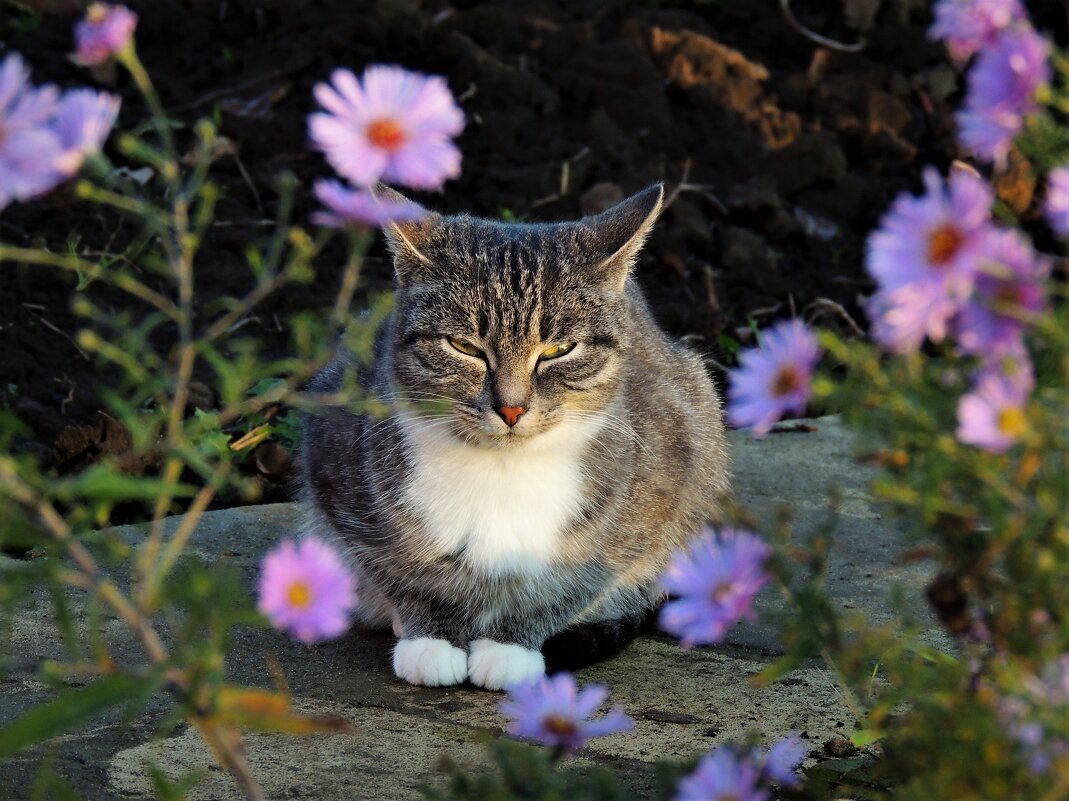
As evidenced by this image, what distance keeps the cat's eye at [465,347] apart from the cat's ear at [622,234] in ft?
1.23

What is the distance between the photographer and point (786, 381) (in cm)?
161

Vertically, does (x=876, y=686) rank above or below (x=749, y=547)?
below

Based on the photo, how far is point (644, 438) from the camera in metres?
3.80

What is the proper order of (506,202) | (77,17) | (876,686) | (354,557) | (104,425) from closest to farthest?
(876,686) → (354,557) → (104,425) → (506,202) → (77,17)

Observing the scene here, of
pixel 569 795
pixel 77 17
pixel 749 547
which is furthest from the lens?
pixel 77 17

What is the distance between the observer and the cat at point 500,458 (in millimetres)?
3389

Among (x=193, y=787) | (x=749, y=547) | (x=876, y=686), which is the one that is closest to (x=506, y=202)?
(x=876, y=686)

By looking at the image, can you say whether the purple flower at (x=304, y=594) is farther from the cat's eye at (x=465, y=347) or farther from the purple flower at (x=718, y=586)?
the cat's eye at (x=465, y=347)

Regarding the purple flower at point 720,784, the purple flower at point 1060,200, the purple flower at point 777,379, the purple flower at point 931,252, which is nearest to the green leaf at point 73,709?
the purple flower at point 720,784

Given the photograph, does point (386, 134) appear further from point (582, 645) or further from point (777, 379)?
point (582, 645)

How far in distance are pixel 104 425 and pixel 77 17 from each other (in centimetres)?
276

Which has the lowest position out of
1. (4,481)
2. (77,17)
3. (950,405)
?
(77,17)

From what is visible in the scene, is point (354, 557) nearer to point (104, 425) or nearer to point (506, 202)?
point (104, 425)

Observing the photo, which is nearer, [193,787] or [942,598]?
[942,598]
